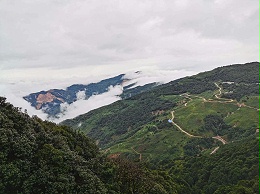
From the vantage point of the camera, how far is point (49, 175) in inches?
1576

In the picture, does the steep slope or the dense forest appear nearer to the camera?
the steep slope

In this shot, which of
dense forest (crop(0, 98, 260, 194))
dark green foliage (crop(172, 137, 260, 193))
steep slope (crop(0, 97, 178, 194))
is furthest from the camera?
dark green foliage (crop(172, 137, 260, 193))

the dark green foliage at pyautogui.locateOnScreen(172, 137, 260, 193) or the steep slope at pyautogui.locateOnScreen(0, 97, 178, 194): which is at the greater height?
the steep slope at pyautogui.locateOnScreen(0, 97, 178, 194)

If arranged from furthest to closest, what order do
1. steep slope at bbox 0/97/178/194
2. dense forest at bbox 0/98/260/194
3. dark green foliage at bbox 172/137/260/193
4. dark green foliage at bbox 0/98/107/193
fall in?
dark green foliage at bbox 172/137/260/193, dense forest at bbox 0/98/260/194, steep slope at bbox 0/97/178/194, dark green foliage at bbox 0/98/107/193

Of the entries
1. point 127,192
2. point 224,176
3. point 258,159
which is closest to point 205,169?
point 224,176

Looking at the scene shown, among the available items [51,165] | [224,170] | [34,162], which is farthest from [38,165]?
[224,170]

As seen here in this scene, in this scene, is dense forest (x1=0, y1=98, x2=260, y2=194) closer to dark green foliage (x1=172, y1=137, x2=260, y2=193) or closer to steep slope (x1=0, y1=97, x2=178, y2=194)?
steep slope (x1=0, y1=97, x2=178, y2=194)

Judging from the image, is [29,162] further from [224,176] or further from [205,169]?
[205,169]

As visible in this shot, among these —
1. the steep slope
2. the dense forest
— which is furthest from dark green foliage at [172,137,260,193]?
the steep slope

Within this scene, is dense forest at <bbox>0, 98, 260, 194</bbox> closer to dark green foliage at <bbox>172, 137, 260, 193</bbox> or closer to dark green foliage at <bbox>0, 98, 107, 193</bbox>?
dark green foliage at <bbox>0, 98, 107, 193</bbox>

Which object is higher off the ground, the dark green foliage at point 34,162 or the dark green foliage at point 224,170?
the dark green foliage at point 34,162

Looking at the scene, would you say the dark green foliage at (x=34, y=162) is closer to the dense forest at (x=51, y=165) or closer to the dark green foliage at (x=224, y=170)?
the dense forest at (x=51, y=165)

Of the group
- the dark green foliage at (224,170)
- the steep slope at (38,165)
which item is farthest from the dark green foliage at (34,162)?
the dark green foliage at (224,170)

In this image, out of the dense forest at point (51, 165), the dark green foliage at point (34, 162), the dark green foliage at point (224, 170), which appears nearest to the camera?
the dark green foliage at point (34, 162)
